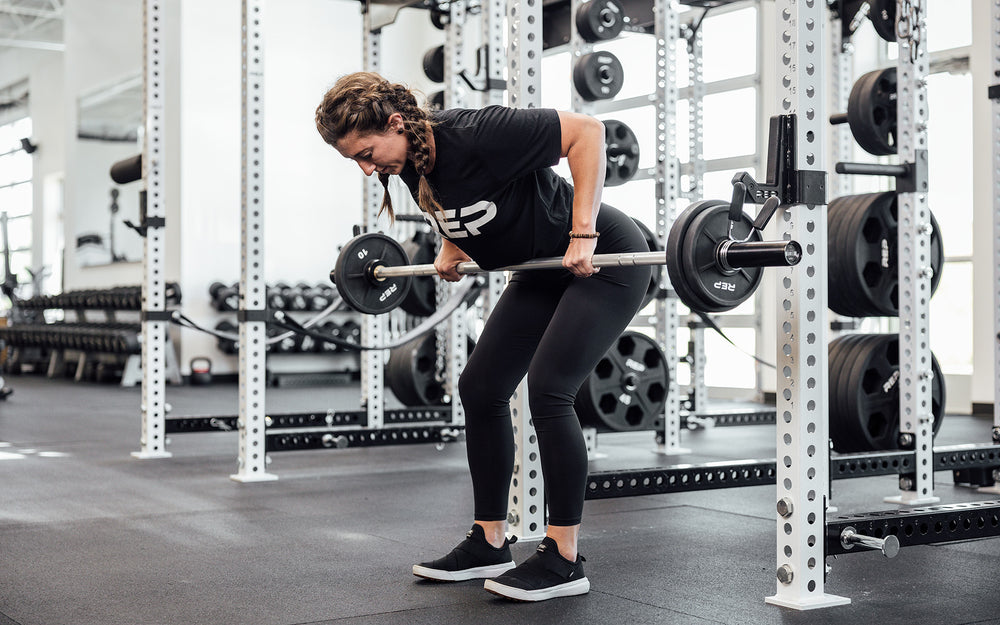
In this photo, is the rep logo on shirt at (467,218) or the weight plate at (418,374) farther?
the weight plate at (418,374)

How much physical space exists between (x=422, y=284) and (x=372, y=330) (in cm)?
31

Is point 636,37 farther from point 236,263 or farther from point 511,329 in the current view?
point 511,329

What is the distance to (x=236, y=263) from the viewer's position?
9695 millimetres

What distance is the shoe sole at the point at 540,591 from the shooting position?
199 cm

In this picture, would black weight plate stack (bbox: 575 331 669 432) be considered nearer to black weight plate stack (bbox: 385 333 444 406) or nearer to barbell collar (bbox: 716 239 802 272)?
black weight plate stack (bbox: 385 333 444 406)

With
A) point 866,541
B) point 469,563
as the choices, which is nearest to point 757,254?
point 866,541

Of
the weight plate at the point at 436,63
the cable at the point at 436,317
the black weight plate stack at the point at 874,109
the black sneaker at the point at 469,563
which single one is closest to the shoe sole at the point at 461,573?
the black sneaker at the point at 469,563

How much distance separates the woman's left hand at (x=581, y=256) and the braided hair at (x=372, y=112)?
0.31m

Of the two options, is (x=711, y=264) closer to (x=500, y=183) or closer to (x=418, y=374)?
(x=500, y=183)

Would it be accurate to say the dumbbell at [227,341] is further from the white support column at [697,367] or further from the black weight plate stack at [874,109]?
the black weight plate stack at [874,109]

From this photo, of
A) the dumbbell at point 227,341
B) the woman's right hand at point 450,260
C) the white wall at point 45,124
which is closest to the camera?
the woman's right hand at point 450,260

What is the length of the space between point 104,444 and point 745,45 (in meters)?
5.47

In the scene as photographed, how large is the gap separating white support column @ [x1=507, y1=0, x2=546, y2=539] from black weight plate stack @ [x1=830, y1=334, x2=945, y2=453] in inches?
46.7

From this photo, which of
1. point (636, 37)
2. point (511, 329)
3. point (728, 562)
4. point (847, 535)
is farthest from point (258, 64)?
point (636, 37)
